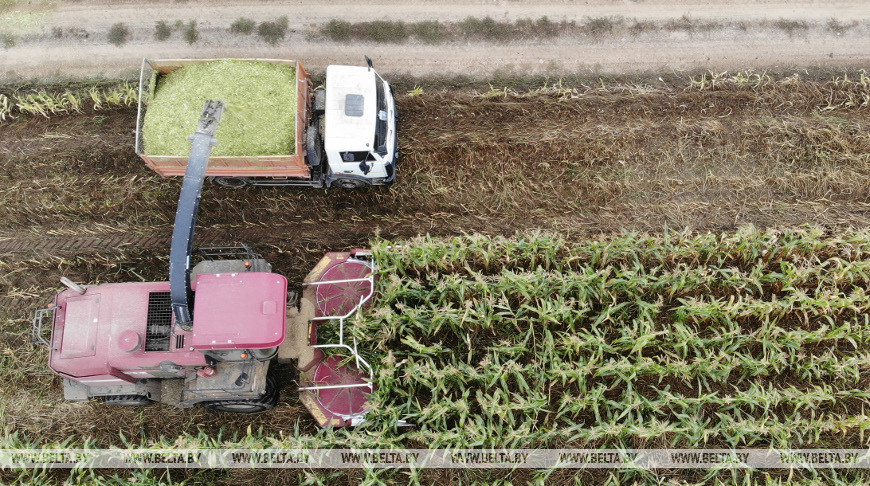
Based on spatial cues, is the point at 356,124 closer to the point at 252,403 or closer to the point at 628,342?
the point at 252,403

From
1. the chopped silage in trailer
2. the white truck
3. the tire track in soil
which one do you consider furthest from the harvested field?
the chopped silage in trailer

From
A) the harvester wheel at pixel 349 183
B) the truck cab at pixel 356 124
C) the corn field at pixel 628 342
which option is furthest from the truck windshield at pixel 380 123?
the corn field at pixel 628 342

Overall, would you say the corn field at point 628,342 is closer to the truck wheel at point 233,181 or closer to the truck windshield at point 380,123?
the truck windshield at point 380,123

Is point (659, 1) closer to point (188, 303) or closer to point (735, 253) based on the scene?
point (735, 253)

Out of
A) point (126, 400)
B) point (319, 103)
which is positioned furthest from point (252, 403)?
point (319, 103)

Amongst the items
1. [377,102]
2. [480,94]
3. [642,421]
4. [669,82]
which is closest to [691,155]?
[669,82]
